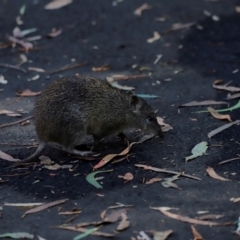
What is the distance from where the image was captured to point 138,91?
845cm

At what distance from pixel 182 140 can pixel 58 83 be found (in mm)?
1399

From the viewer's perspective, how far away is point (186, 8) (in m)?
11.1

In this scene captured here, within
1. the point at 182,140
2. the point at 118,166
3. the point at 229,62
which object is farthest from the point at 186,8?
the point at 118,166

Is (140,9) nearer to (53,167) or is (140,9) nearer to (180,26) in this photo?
(180,26)

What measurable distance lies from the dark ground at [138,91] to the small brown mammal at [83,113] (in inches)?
7.8

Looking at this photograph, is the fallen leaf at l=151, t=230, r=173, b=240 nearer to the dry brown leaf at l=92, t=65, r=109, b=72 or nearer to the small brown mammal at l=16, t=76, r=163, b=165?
the small brown mammal at l=16, t=76, r=163, b=165

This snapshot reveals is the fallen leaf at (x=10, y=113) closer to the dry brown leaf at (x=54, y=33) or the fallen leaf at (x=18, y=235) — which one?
the fallen leaf at (x=18, y=235)

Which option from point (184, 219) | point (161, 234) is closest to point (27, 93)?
point (184, 219)

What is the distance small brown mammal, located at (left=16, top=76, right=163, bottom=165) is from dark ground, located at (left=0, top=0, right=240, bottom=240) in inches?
7.8

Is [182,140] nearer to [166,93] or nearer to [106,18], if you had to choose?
[166,93]

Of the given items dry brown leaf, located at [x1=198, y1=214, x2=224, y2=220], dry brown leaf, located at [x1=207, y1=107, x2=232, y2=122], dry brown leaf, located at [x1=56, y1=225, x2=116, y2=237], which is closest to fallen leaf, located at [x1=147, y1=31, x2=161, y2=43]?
dry brown leaf, located at [x1=207, y1=107, x2=232, y2=122]

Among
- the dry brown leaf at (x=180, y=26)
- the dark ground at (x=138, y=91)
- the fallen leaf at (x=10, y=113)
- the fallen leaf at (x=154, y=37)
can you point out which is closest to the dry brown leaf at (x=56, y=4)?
the dark ground at (x=138, y=91)

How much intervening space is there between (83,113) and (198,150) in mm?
1191

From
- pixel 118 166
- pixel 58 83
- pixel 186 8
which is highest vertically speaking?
pixel 58 83
